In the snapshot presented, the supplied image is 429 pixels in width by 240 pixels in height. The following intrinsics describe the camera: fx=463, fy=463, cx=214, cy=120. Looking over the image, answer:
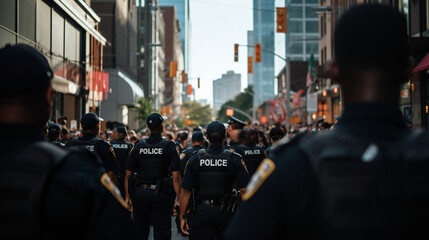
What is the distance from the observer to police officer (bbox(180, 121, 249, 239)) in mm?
5984

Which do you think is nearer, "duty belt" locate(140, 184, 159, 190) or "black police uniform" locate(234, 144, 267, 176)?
"duty belt" locate(140, 184, 159, 190)

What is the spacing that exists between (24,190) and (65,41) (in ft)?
80.5

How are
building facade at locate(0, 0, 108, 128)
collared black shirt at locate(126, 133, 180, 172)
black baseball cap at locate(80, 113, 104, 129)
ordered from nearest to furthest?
1. black baseball cap at locate(80, 113, 104, 129)
2. collared black shirt at locate(126, 133, 180, 172)
3. building facade at locate(0, 0, 108, 128)

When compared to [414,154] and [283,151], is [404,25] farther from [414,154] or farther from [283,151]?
[283,151]

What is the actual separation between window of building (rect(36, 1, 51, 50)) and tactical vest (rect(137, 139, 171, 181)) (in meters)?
14.6

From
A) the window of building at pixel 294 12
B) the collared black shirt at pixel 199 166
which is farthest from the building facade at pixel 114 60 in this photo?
the window of building at pixel 294 12

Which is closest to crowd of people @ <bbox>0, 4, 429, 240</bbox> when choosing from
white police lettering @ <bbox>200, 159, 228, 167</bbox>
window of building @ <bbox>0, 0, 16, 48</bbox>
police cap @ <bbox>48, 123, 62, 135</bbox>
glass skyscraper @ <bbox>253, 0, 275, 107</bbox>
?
white police lettering @ <bbox>200, 159, 228, 167</bbox>

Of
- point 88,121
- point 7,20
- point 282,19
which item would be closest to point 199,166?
point 88,121

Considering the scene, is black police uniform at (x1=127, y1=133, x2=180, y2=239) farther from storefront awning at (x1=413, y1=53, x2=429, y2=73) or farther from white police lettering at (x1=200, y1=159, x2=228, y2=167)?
storefront awning at (x1=413, y1=53, x2=429, y2=73)

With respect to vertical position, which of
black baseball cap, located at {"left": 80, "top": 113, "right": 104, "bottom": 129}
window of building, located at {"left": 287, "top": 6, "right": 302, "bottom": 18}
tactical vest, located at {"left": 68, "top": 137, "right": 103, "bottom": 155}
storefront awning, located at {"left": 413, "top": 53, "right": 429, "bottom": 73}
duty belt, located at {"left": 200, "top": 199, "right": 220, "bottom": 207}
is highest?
window of building, located at {"left": 287, "top": 6, "right": 302, "bottom": 18}

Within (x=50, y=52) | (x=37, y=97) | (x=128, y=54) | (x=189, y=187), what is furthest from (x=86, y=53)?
(x=37, y=97)

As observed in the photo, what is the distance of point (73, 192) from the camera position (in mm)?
1997

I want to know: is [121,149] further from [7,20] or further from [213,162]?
[7,20]

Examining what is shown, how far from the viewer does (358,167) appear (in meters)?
1.70
